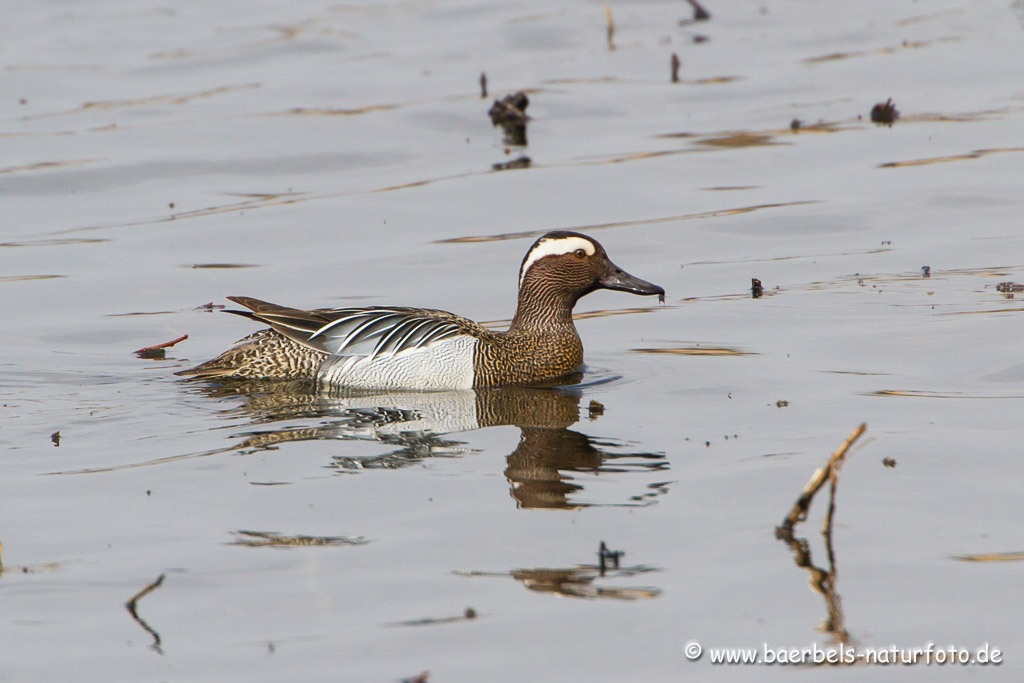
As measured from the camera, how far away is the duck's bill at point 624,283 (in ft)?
30.0

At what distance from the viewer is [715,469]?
6719 mm

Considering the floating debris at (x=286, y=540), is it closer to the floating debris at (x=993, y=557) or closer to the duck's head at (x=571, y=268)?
the floating debris at (x=993, y=557)

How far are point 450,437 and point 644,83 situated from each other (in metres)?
11.8

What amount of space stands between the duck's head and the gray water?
0.47m

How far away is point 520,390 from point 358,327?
3.45 feet

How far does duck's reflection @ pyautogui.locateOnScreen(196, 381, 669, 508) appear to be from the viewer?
22.1 ft

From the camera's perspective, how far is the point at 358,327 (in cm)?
891

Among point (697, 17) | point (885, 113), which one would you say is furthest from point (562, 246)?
point (697, 17)

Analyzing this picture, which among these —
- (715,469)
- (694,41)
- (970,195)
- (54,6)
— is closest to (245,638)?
(715,469)

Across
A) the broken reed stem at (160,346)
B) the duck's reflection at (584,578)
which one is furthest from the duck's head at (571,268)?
the duck's reflection at (584,578)

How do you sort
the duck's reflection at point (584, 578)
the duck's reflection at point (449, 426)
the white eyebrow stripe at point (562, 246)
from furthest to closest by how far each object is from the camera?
the white eyebrow stripe at point (562, 246)
the duck's reflection at point (449, 426)
the duck's reflection at point (584, 578)

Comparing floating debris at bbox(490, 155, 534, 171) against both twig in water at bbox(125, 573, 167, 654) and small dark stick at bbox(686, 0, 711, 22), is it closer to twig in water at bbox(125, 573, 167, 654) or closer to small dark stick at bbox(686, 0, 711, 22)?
small dark stick at bbox(686, 0, 711, 22)

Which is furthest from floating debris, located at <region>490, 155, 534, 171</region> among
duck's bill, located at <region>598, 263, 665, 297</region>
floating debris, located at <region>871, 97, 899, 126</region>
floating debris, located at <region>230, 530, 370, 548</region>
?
floating debris, located at <region>230, 530, 370, 548</region>

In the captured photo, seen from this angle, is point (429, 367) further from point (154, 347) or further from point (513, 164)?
point (513, 164)
